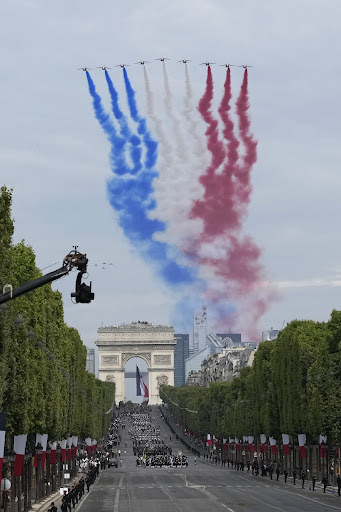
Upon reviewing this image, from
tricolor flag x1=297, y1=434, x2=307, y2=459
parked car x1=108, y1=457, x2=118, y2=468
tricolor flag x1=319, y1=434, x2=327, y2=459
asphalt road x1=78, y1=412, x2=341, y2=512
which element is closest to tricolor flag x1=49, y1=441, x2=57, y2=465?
asphalt road x1=78, y1=412, x2=341, y2=512

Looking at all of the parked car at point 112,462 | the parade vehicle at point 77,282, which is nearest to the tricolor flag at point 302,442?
the parked car at point 112,462

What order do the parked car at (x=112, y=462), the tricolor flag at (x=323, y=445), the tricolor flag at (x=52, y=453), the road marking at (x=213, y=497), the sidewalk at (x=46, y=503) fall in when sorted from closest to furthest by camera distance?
the road marking at (x=213, y=497) < the sidewalk at (x=46, y=503) < the tricolor flag at (x=52, y=453) < the tricolor flag at (x=323, y=445) < the parked car at (x=112, y=462)

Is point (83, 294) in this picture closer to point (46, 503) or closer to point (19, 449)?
point (19, 449)

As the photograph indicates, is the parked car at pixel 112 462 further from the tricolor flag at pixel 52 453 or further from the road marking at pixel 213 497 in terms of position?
the tricolor flag at pixel 52 453

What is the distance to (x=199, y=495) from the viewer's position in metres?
94.0

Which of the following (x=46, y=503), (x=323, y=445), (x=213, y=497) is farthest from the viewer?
(x=323, y=445)

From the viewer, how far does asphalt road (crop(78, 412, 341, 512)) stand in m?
78.8

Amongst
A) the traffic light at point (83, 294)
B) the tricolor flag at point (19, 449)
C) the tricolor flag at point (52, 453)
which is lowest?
the tricolor flag at point (19, 449)

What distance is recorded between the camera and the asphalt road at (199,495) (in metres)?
78.8

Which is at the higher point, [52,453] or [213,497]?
[52,453]

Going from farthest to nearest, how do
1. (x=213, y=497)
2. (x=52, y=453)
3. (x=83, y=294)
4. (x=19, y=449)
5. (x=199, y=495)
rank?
(x=52, y=453)
(x=199, y=495)
(x=213, y=497)
(x=19, y=449)
(x=83, y=294)

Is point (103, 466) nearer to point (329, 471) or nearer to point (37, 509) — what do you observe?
point (329, 471)

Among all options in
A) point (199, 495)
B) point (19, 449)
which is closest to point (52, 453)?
point (199, 495)

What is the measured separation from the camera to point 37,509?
81.6 metres
